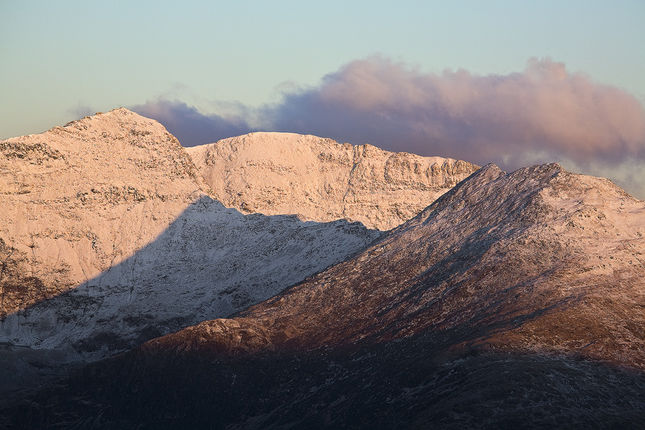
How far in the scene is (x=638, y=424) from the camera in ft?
656
